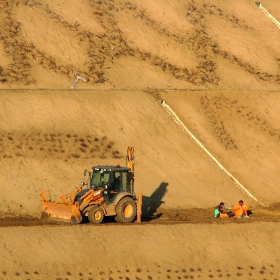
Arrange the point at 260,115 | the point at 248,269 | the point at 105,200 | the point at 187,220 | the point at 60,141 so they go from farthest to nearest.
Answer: the point at 260,115 < the point at 60,141 < the point at 187,220 < the point at 105,200 < the point at 248,269

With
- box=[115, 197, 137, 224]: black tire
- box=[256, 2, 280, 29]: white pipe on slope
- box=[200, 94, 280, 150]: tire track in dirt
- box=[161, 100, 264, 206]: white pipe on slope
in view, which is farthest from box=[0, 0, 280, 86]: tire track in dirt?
box=[115, 197, 137, 224]: black tire

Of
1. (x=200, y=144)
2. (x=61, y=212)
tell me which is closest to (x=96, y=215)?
(x=61, y=212)

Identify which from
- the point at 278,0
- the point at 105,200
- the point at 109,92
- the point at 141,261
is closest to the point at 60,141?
the point at 109,92

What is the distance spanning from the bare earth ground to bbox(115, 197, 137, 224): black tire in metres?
1.31

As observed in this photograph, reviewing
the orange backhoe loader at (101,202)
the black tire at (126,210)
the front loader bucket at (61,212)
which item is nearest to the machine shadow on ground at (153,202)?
the black tire at (126,210)

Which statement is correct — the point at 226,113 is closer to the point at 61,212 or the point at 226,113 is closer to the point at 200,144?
the point at 200,144

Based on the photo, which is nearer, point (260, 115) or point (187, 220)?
point (187, 220)

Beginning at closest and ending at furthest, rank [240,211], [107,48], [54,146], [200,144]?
[240,211] → [54,146] → [200,144] → [107,48]

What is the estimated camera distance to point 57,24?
45219 millimetres

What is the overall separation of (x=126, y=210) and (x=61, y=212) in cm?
240

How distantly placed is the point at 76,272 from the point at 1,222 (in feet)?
20.0

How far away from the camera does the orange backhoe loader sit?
85.9 ft

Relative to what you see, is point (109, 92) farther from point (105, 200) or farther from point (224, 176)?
point (105, 200)

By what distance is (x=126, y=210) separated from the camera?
89.1ft
